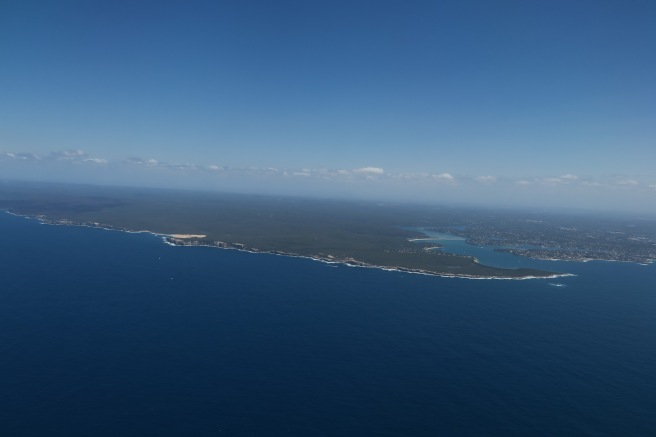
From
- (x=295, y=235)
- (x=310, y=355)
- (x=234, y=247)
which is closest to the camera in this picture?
(x=310, y=355)

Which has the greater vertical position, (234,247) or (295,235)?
(295,235)

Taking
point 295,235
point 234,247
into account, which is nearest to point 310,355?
point 234,247

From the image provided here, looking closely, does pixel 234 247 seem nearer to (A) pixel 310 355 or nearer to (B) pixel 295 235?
(B) pixel 295 235

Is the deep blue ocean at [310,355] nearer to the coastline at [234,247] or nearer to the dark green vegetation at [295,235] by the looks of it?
the coastline at [234,247]

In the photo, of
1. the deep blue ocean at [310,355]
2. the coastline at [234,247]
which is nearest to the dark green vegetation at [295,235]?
the coastline at [234,247]

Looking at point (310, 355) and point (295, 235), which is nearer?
point (310, 355)

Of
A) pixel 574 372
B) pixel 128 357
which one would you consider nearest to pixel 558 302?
pixel 574 372

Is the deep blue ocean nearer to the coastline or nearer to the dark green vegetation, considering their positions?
the coastline

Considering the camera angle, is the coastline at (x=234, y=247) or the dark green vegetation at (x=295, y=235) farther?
the dark green vegetation at (x=295, y=235)

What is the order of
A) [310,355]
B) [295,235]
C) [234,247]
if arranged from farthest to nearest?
[295,235], [234,247], [310,355]
